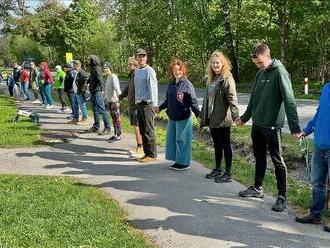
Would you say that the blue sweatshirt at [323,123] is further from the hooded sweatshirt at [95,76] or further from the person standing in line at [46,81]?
the person standing in line at [46,81]

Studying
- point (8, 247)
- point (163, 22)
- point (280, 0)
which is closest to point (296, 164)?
point (8, 247)

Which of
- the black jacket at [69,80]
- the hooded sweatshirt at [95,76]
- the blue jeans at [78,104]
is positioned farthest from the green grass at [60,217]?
the black jacket at [69,80]

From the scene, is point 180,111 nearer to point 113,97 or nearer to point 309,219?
point 309,219

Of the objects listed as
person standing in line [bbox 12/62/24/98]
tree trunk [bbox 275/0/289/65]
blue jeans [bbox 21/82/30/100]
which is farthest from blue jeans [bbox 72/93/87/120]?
tree trunk [bbox 275/0/289/65]

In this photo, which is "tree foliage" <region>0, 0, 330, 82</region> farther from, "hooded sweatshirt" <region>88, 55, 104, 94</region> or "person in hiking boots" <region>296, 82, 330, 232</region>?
"person in hiking boots" <region>296, 82, 330, 232</region>

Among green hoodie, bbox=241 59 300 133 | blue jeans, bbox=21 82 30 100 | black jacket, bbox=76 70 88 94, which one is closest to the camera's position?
green hoodie, bbox=241 59 300 133

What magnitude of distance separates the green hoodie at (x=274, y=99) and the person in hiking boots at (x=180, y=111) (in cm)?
187

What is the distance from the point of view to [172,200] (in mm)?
6520

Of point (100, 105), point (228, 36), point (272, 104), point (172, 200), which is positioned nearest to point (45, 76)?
point (100, 105)

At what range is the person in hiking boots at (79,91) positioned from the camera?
45.3 ft

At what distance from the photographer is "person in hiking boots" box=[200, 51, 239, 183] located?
710 centimetres

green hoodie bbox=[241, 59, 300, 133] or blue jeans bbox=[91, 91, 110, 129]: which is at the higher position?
green hoodie bbox=[241, 59, 300, 133]

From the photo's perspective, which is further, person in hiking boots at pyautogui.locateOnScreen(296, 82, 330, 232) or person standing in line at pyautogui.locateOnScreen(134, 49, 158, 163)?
person standing in line at pyautogui.locateOnScreen(134, 49, 158, 163)

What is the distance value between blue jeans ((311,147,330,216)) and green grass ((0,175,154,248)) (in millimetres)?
2033
